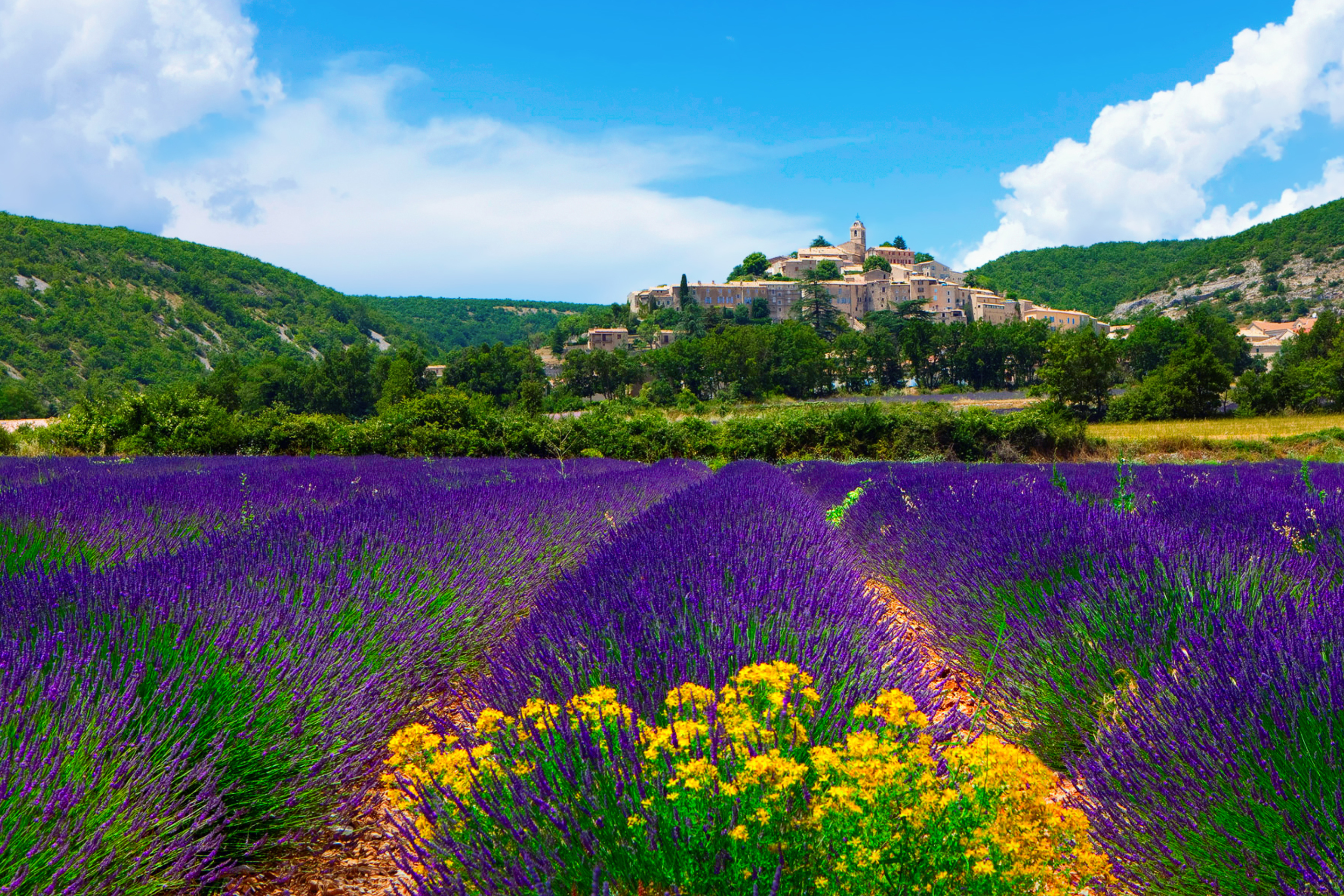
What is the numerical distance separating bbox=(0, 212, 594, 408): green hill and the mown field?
150ft

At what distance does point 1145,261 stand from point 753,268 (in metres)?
66.0

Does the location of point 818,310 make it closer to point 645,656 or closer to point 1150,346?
point 1150,346

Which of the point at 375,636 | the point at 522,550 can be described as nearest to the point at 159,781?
the point at 375,636

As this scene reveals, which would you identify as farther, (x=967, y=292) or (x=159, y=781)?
(x=967, y=292)

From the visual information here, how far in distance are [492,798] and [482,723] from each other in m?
0.14

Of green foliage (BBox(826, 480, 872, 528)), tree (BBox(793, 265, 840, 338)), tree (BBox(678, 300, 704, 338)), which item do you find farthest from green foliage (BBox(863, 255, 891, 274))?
green foliage (BBox(826, 480, 872, 528))

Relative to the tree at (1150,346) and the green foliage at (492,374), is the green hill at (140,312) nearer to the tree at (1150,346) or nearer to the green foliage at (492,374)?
the green foliage at (492,374)

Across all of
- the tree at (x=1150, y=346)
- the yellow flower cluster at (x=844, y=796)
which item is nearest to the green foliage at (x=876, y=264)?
the tree at (x=1150, y=346)

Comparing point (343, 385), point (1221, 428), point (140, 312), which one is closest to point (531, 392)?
point (343, 385)

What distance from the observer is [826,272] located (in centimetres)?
9756

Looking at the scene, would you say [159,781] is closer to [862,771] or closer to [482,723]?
[482,723]

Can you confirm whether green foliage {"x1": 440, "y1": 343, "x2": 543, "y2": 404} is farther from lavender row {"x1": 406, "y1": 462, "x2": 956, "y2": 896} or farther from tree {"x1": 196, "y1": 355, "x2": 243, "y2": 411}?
lavender row {"x1": 406, "y1": 462, "x2": 956, "y2": 896}

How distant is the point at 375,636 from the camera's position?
2.48 m

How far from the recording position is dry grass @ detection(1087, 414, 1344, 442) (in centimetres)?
2195
